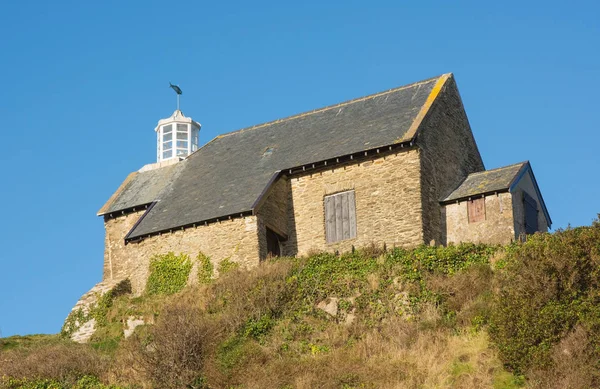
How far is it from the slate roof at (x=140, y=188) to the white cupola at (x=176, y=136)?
1479mm

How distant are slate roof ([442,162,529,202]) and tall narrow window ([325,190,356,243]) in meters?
3.36

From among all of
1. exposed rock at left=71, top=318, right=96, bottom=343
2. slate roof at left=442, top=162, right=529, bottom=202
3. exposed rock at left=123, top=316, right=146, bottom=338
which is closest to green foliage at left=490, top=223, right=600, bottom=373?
slate roof at left=442, top=162, right=529, bottom=202

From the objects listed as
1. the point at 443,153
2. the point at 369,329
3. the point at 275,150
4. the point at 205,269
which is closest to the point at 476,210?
the point at 443,153

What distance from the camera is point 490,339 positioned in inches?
1024

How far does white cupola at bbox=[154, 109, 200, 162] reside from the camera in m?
45.8

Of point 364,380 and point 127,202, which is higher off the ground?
point 127,202

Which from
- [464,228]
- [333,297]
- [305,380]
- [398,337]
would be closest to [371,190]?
[464,228]

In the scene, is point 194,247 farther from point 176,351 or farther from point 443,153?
point 443,153

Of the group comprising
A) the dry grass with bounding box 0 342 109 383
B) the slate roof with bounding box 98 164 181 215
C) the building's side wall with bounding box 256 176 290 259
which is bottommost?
the dry grass with bounding box 0 342 109 383

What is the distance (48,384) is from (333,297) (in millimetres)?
8845

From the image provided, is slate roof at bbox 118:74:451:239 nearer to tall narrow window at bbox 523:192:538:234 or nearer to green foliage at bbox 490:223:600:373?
tall narrow window at bbox 523:192:538:234

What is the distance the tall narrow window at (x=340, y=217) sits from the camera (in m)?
35.9

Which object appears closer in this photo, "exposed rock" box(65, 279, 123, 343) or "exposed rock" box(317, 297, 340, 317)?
"exposed rock" box(317, 297, 340, 317)

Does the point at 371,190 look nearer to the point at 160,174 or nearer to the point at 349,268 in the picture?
the point at 349,268
